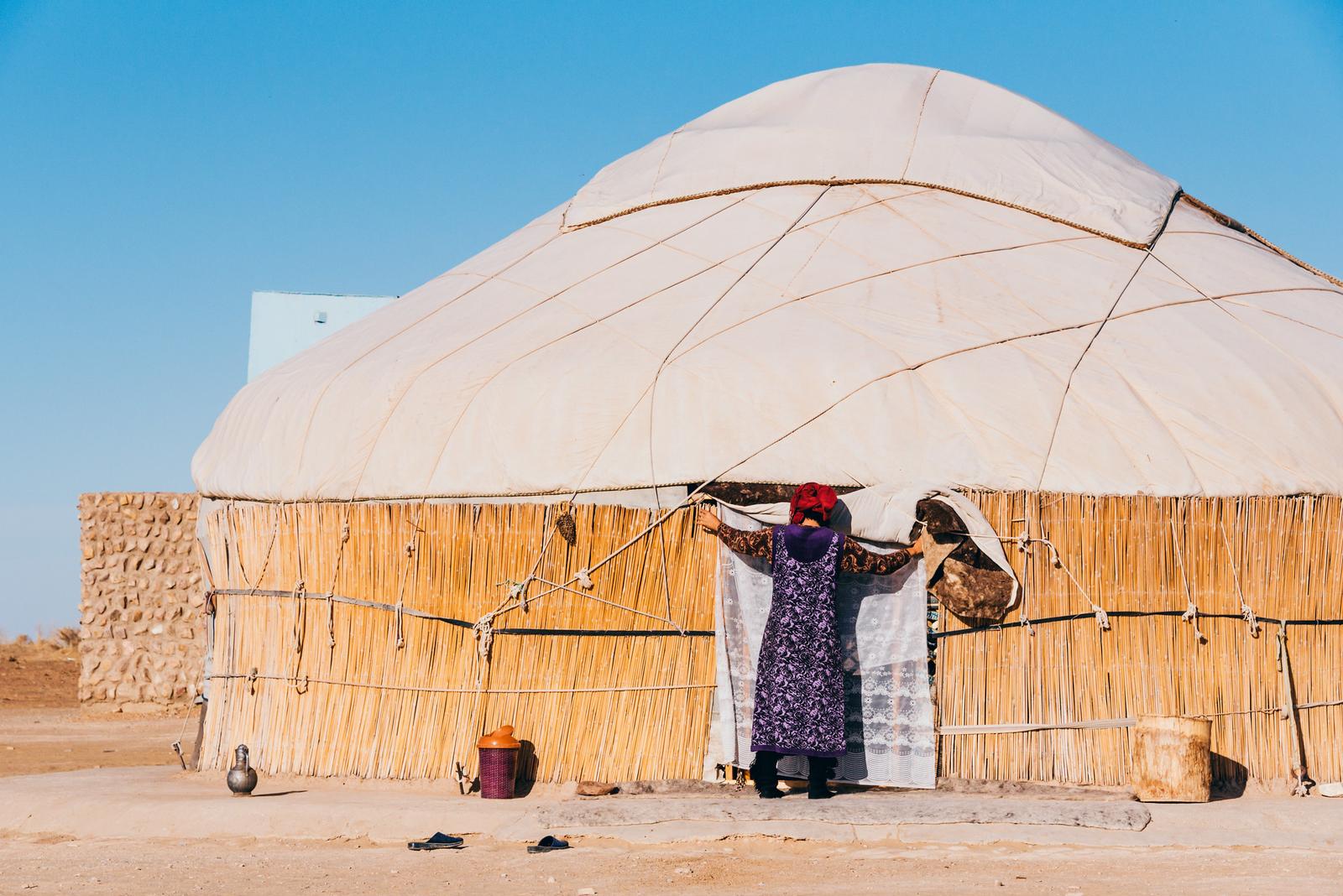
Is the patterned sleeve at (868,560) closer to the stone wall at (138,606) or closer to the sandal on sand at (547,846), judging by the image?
the sandal on sand at (547,846)

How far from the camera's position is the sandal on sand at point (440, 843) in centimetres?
551

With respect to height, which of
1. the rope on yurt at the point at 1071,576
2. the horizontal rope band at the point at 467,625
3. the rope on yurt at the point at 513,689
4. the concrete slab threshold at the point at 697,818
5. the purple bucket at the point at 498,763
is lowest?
the concrete slab threshold at the point at 697,818

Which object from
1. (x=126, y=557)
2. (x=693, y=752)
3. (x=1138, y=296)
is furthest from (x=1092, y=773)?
(x=126, y=557)

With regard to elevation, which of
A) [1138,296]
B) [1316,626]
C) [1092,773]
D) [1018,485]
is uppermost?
[1138,296]

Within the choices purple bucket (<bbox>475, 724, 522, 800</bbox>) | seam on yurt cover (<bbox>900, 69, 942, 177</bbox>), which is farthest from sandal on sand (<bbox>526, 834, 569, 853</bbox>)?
seam on yurt cover (<bbox>900, 69, 942, 177</bbox>)

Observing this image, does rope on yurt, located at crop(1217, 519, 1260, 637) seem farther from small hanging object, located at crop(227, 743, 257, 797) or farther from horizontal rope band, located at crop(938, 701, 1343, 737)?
small hanging object, located at crop(227, 743, 257, 797)

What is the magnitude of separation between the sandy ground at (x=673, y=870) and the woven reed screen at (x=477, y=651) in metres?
0.87

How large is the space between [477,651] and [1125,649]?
261 centimetres

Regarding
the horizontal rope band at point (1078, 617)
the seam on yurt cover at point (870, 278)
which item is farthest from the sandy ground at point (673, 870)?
the seam on yurt cover at point (870, 278)

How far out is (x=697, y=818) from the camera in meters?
5.74

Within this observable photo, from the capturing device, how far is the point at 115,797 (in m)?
6.42

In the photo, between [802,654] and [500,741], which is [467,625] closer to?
[500,741]

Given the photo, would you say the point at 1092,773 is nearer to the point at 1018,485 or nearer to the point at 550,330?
the point at 1018,485

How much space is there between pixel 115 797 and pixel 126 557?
19.0ft
